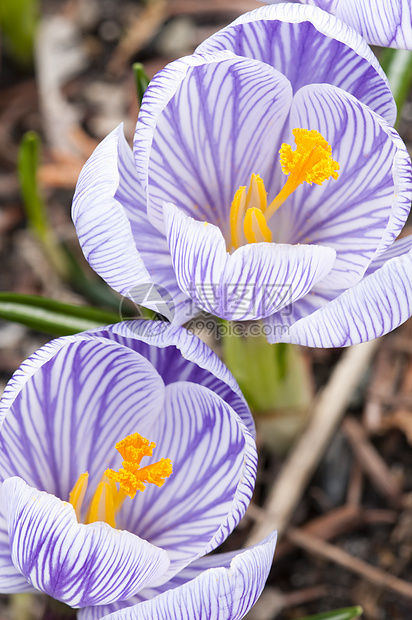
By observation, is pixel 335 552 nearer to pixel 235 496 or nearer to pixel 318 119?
pixel 235 496

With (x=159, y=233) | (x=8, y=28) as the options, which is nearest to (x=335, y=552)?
(x=159, y=233)

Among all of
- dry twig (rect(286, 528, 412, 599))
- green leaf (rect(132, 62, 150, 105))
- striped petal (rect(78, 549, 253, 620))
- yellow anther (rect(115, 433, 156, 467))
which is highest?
green leaf (rect(132, 62, 150, 105))

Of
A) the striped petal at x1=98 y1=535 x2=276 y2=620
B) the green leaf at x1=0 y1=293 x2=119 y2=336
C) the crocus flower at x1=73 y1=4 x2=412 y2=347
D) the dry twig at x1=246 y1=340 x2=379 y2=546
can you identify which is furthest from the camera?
the dry twig at x1=246 y1=340 x2=379 y2=546

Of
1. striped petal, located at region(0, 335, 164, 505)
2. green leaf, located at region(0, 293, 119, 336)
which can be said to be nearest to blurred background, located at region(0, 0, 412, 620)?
green leaf, located at region(0, 293, 119, 336)

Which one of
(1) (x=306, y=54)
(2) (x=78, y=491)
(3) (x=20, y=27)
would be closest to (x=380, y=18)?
(1) (x=306, y=54)

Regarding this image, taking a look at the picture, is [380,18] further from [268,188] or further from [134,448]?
[134,448]

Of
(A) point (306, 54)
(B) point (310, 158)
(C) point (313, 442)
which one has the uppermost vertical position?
(A) point (306, 54)

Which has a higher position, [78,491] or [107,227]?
[107,227]

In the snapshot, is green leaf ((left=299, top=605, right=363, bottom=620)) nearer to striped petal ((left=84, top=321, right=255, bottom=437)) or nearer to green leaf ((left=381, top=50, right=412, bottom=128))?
striped petal ((left=84, top=321, right=255, bottom=437))
